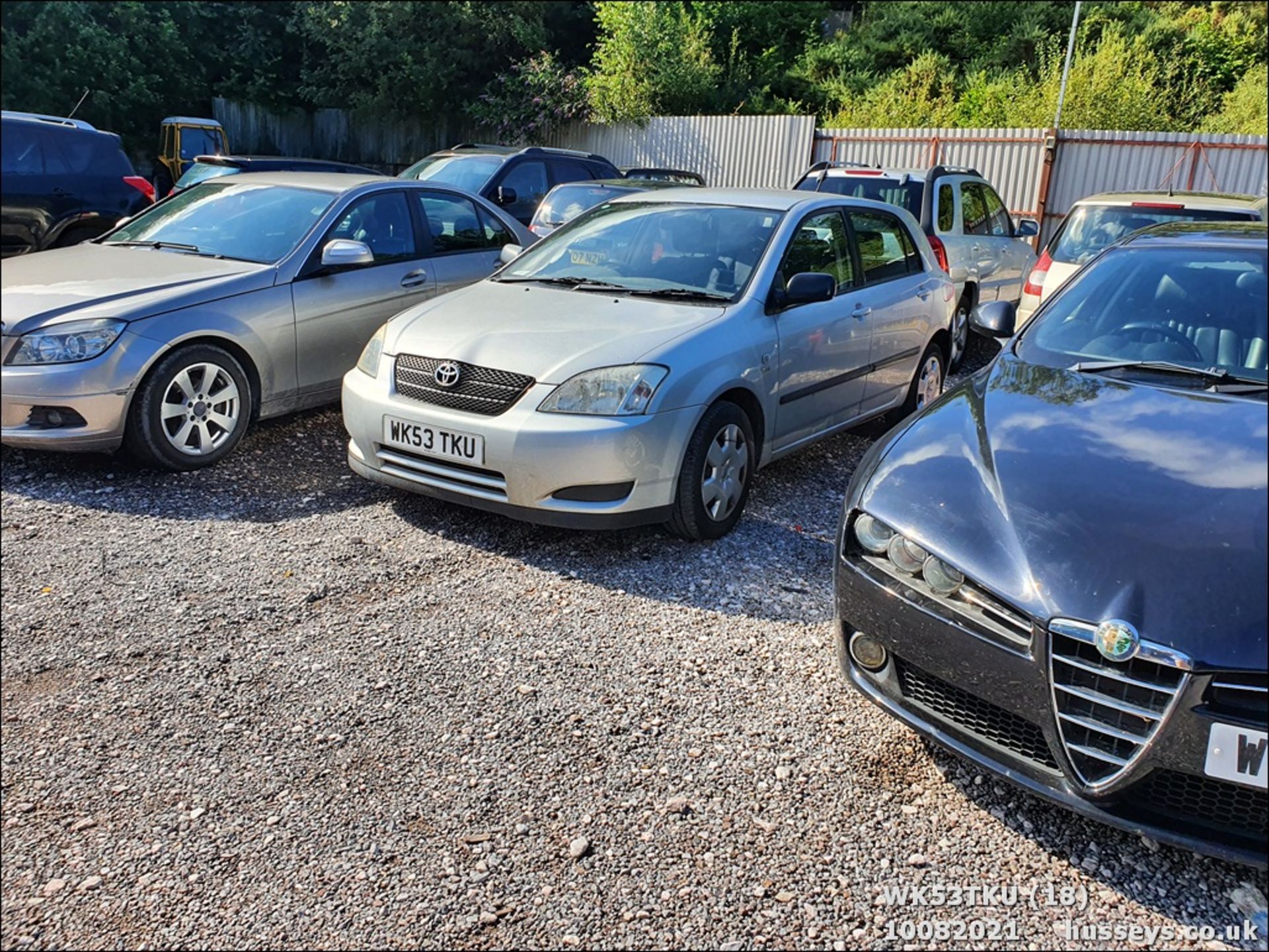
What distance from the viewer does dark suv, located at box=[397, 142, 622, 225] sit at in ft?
35.4

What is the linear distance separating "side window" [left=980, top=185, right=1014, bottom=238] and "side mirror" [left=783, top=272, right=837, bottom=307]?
19.9ft

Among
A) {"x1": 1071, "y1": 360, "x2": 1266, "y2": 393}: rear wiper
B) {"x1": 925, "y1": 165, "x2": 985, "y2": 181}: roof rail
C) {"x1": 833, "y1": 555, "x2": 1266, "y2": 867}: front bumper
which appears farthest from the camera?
{"x1": 925, "y1": 165, "x2": 985, "y2": 181}: roof rail

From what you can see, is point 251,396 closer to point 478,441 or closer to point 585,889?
point 478,441

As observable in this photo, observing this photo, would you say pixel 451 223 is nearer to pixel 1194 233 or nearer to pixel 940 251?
pixel 940 251

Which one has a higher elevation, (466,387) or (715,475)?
(466,387)

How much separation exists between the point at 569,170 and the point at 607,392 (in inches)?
318

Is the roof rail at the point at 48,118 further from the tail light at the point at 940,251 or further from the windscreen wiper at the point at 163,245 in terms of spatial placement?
the tail light at the point at 940,251

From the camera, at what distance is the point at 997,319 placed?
4.60 meters

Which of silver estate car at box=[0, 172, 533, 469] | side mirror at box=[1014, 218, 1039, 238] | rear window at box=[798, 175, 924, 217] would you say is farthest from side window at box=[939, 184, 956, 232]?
silver estate car at box=[0, 172, 533, 469]

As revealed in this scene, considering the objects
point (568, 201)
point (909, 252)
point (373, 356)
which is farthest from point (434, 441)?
point (568, 201)

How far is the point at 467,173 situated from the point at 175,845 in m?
9.97

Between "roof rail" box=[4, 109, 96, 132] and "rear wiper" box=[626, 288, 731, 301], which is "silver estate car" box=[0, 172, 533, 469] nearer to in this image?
"rear wiper" box=[626, 288, 731, 301]

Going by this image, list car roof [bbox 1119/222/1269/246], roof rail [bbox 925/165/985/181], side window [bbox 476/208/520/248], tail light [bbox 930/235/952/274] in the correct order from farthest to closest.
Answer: roof rail [bbox 925/165/985/181], tail light [bbox 930/235/952/274], side window [bbox 476/208/520/248], car roof [bbox 1119/222/1269/246]

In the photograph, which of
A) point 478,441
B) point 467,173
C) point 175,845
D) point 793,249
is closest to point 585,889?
point 175,845
